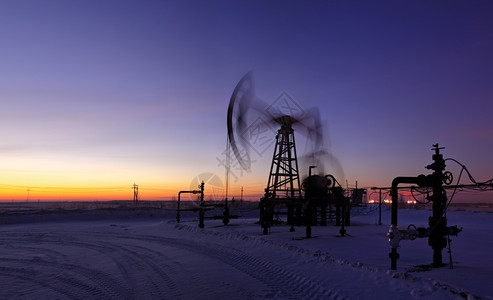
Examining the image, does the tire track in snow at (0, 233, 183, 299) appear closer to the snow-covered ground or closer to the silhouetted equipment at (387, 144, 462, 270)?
the snow-covered ground

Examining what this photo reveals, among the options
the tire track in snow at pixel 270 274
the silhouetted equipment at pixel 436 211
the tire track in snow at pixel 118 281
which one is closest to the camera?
the tire track in snow at pixel 270 274

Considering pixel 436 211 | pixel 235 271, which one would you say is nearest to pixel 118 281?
pixel 235 271

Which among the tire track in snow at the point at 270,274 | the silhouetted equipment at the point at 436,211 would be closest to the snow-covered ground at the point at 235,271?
the tire track in snow at the point at 270,274

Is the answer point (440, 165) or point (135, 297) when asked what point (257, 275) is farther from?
point (440, 165)

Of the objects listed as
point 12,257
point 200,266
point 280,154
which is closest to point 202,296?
point 200,266

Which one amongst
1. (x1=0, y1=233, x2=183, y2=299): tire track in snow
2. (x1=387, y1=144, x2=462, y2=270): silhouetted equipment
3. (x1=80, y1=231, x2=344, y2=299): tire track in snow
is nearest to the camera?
(x1=80, y1=231, x2=344, y2=299): tire track in snow

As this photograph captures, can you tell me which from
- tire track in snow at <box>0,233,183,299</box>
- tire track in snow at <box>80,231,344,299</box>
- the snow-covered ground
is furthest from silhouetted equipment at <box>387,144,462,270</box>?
tire track in snow at <box>0,233,183,299</box>

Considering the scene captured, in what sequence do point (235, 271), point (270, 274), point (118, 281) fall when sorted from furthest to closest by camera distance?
point (235, 271)
point (270, 274)
point (118, 281)

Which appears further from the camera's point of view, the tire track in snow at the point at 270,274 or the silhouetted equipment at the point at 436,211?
the silhouetted equipment at the point at 436,211

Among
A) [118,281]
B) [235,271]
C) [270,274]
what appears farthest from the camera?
[235,271]

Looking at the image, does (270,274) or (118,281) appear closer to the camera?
(118,281)

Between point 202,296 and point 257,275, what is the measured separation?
9.25 feet

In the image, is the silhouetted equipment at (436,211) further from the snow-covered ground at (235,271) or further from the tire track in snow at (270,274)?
the tire track in snow at (270,274)

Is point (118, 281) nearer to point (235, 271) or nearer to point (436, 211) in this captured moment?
point (235, 271)
